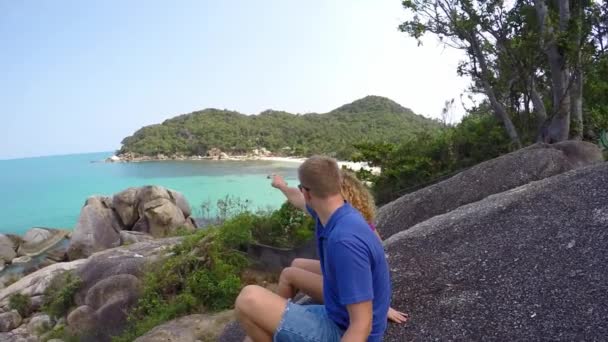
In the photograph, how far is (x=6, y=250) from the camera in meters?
26.3

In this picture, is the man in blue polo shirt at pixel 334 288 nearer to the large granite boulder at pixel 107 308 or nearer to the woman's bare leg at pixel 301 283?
the woman's bare leg at pixel 301 283

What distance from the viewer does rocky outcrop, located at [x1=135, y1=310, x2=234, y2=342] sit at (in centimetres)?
708

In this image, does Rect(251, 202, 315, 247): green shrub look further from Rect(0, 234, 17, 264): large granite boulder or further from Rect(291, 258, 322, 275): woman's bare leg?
Rect(0, 234, 17, 264): large granite boulder

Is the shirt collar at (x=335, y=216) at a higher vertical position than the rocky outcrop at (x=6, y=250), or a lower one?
higher

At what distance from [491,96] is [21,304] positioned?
15912 millimetres

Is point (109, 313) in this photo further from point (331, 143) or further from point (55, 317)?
point (331, 143)

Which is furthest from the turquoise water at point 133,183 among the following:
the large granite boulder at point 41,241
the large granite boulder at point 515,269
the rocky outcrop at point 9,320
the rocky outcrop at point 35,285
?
the large granite boulder at point 515,269

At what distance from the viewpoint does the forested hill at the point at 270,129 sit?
3497 inches

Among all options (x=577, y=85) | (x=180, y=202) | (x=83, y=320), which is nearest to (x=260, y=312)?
(x=83, y=320)

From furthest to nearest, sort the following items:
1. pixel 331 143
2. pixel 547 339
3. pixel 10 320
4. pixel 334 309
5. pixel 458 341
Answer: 1. pixel 331 143
2. pixel 10 320
3. pixel 458 341
4. pixel 547 339
5. pixel 334 309

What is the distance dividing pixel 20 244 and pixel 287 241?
2486 centimetres

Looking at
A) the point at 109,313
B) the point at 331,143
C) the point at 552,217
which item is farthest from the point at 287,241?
the point at 331,143

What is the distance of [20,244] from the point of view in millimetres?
28203

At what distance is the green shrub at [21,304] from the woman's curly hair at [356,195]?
1521 cm
